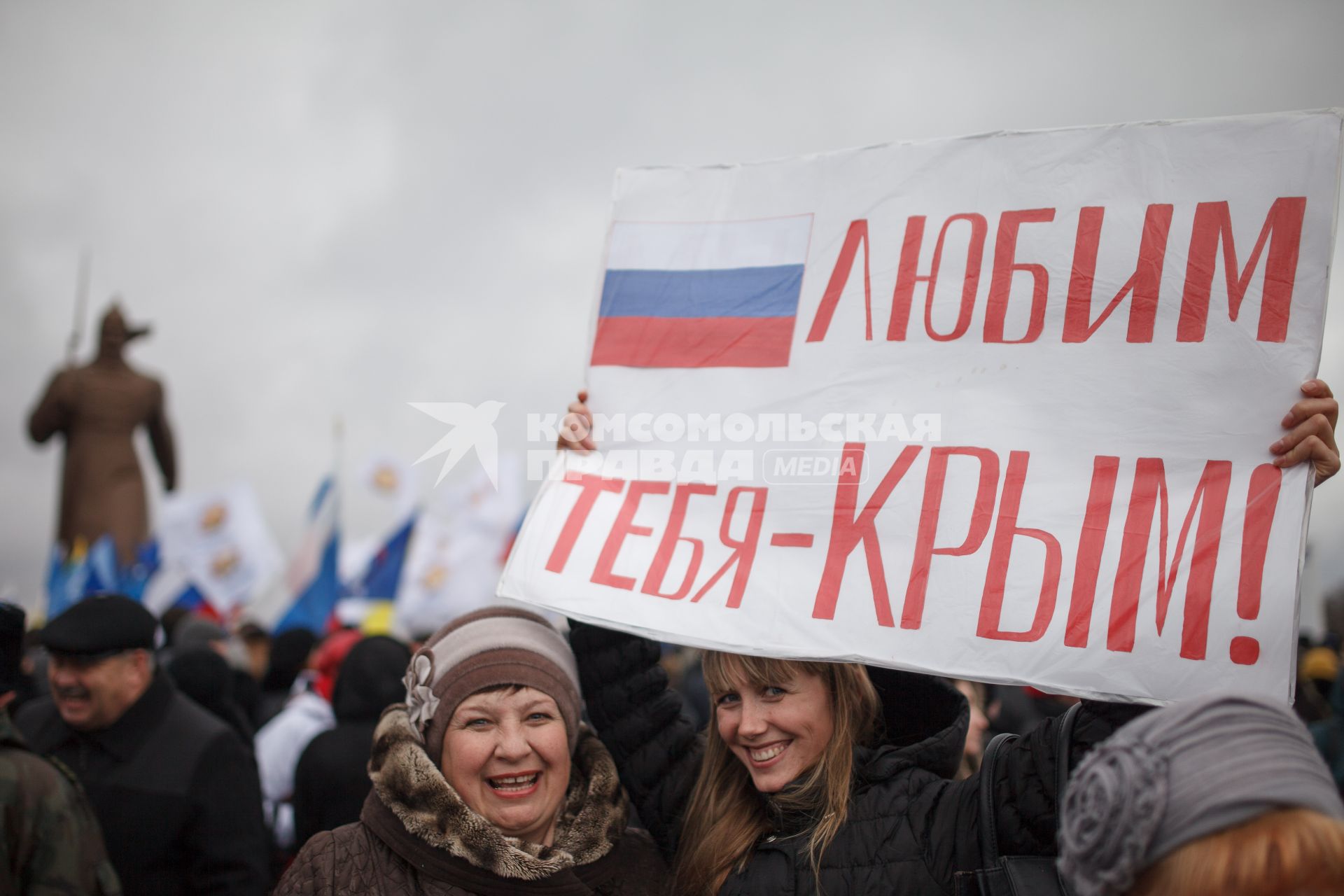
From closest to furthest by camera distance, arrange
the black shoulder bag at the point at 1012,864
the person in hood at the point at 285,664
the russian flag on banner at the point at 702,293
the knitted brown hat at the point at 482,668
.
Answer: the black shoulder bag at the point at 1012,864
the knitted brown hat at the point at 482,668
the russian flag on banner at the point at 702,293
the person in hood at the point at 285,664

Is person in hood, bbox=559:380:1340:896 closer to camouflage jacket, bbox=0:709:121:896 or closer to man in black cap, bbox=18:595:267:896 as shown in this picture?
camouflage jacket, bbox=0:709:121:896

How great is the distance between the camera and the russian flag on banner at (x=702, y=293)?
2.80 m

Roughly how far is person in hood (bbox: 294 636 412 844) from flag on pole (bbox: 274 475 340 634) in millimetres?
6638

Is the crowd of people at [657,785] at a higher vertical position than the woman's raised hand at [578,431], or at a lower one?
lower

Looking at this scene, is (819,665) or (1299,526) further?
(819,665)

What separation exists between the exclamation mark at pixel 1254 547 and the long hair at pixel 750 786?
900mm

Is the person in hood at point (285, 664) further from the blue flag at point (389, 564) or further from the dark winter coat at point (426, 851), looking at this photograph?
the dark winter coat at point (426, 851)

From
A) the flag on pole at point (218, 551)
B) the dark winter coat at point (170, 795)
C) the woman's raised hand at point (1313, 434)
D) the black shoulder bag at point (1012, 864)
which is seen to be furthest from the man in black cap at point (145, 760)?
the flag on pole at point (218, 551)

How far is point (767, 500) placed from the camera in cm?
263

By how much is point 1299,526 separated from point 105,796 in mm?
3892

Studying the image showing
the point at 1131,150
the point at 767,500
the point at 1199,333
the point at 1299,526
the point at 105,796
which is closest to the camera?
the point at 1299,526

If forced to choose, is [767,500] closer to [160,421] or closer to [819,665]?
[819,665]

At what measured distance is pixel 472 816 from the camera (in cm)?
240

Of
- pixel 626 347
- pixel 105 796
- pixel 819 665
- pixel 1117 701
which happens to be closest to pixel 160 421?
pixel 105 796
